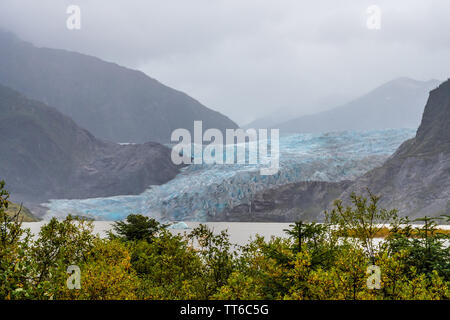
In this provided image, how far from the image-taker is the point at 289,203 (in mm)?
97312

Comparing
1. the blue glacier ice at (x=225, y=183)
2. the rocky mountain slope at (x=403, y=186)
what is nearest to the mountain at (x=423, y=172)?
the rocky mountain slope at (x=403, y=186)

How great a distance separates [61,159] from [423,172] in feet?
349

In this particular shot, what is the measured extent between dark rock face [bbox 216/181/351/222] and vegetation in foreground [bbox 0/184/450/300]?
8112 centimetres

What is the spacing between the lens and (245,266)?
10.4 meters

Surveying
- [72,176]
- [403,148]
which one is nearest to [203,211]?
[403,148]

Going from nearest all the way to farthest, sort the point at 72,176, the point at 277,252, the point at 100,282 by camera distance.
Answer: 1. the point at 100,282
2. the point at 277,252
3. the point at 72,176

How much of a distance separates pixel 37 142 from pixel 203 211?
2964 inches

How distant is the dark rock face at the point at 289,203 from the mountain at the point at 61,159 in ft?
114

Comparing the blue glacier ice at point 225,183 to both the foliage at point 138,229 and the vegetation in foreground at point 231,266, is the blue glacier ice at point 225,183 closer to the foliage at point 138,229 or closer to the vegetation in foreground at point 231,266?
the foliage at point 138,229

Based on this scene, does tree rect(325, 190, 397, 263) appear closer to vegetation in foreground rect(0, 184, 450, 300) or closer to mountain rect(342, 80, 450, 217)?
vegetation in foreground rect(0, 184, 450, 300)

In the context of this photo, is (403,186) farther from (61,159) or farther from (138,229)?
(61,159)

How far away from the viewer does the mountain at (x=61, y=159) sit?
12431cm

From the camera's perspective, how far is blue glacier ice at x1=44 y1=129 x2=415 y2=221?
8938 cm
